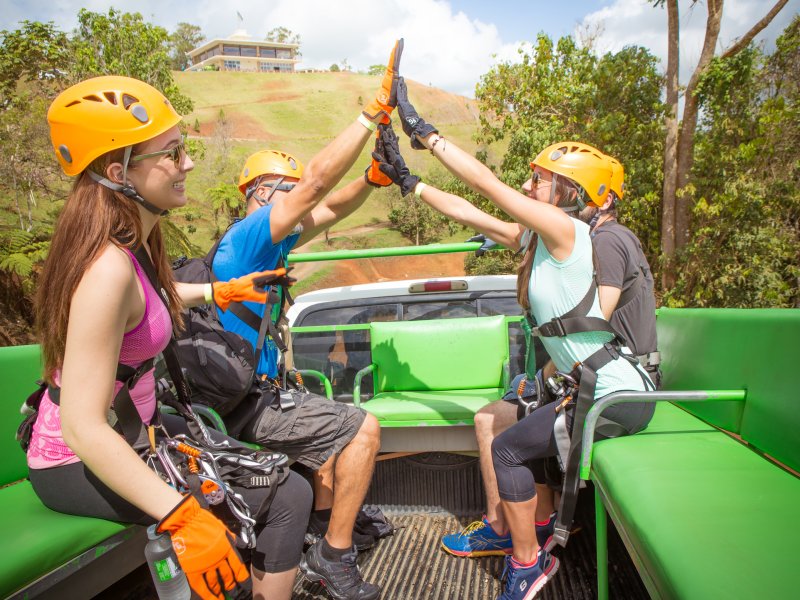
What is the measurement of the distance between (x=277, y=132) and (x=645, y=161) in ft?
175

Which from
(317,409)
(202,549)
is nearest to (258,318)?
(317,409)

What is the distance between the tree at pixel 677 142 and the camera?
27.6 feet

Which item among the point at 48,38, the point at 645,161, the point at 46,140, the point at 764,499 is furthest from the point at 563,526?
the point at 48,38

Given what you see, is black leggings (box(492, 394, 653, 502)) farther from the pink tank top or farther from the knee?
the pink tank top

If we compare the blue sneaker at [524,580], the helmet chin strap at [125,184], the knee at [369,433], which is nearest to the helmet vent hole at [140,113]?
the helmet chin strap at [125,184]

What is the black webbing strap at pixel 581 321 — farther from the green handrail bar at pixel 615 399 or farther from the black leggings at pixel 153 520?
the black leggings at pixel 153 520

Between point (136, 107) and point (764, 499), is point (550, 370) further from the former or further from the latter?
point (136, 107)

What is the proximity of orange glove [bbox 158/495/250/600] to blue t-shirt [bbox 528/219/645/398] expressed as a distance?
1.67m

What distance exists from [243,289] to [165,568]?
1.18 meters

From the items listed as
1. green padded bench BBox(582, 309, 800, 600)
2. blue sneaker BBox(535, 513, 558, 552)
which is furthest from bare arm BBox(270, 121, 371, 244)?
blue sneaker BBox(535, 513, 558, 552)

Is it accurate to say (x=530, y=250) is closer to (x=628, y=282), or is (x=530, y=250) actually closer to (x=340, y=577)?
(x=628, y=282)

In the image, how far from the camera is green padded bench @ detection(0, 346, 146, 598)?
5.81 feet

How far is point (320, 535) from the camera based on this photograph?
3.23m

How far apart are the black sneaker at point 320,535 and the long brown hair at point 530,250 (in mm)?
1644
